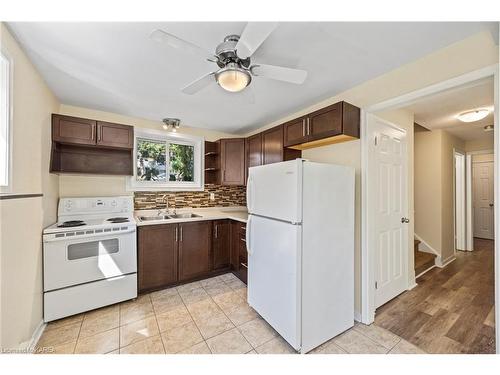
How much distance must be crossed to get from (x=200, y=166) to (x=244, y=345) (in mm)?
2604

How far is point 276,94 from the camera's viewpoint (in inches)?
90.8

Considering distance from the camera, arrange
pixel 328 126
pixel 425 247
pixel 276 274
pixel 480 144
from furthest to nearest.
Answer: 1. pixel 480 144
2. pixel 425 247
3. pixel 328 126
4. pixel 276 274

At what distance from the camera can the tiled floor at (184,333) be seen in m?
1.67

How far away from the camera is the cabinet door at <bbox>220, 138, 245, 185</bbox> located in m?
3.32

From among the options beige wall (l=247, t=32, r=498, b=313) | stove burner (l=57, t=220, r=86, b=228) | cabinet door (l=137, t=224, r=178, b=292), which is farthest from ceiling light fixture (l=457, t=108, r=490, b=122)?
stove burner (l=57, t=220, r=86, b=228)

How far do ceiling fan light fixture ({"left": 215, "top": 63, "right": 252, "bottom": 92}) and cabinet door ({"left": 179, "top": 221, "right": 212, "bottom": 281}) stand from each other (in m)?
1.92

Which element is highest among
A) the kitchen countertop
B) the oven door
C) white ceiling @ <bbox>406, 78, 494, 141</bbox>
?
white ceiling @ <bbox>406, 78, 494, 141</bbox>

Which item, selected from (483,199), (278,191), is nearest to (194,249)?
(278,191)

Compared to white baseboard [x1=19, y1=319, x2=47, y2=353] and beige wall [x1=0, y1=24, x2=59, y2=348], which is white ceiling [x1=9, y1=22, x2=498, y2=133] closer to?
beige wall [x1=0, y1=24, x2=59, y2=348]

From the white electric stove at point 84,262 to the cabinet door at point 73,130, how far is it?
0.70 metres

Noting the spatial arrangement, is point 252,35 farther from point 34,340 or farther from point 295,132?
point 34,340

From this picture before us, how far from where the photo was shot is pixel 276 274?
5.97 feet

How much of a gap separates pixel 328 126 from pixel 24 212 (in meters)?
2.55
